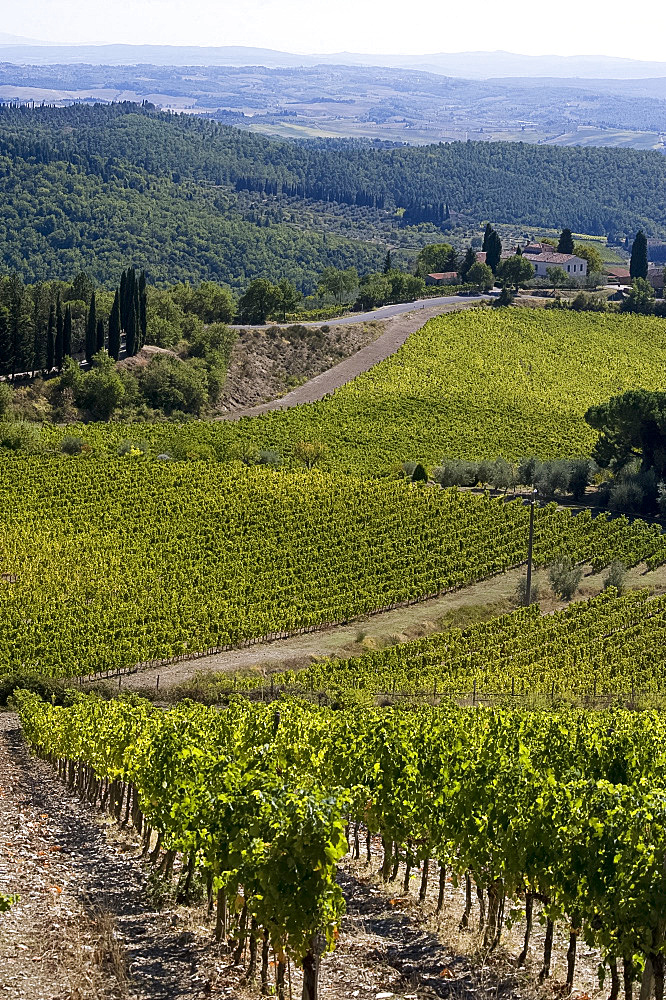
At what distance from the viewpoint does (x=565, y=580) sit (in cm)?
5469

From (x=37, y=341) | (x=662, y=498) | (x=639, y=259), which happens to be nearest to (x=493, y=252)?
(x=639, y=259)

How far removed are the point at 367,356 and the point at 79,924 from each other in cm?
9049

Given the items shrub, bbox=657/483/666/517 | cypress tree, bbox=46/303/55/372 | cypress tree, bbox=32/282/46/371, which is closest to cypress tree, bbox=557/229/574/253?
cypress tree, bbox=32/282/46/371

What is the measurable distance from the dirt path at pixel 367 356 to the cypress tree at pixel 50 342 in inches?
506

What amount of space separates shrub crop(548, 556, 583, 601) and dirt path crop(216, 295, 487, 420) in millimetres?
41308

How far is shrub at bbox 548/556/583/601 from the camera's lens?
5447cm

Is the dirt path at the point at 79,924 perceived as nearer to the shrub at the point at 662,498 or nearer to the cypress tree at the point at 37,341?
the shrub at the point at 662,498

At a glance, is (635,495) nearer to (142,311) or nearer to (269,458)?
(269,458)

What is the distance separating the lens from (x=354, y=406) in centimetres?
9319

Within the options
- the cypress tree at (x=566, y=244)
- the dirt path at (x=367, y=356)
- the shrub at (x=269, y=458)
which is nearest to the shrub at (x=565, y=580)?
the shrub at (x=269, y=458)

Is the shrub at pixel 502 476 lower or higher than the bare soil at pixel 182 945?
lower

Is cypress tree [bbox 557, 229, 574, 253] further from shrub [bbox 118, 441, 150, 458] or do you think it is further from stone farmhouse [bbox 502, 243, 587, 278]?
shrub [bbox 118, 441, 150, 458]

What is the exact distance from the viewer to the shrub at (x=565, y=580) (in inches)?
2144

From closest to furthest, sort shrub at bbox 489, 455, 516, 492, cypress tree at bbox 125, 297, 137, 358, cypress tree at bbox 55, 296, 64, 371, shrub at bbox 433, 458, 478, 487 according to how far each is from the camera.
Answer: shrub at bbox 489, 455, 516, 492, shrub at bbox 433, 458, 478, 487, cypress tree at bbox 55, 296, 64, 371, cypress tree at bbox 125, 297, 137, 358
